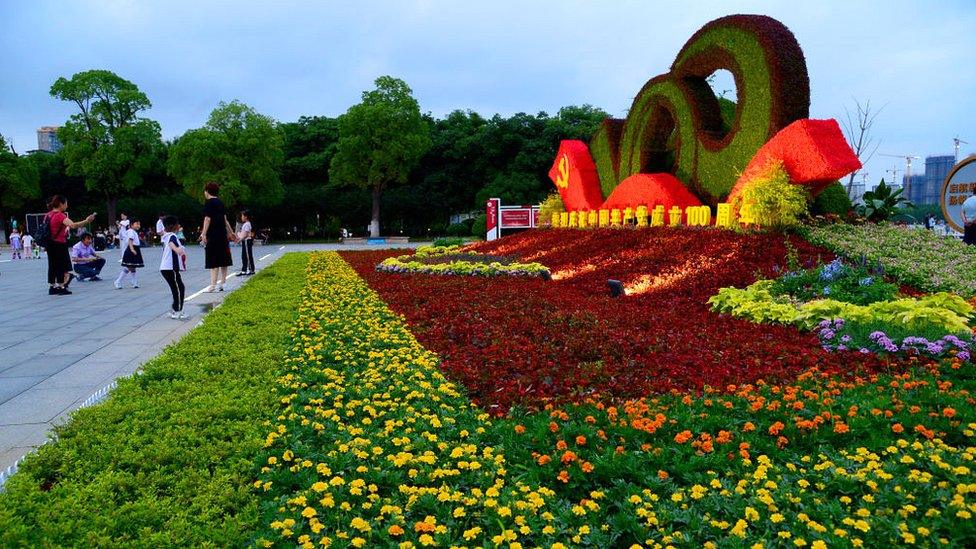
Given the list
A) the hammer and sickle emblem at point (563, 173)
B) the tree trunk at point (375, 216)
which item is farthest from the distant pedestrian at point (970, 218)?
the tree trunk at point (375, 216)

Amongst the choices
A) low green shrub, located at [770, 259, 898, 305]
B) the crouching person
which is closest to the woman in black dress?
the crouching person

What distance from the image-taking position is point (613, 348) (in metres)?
5.48

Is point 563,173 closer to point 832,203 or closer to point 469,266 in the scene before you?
point 469,266

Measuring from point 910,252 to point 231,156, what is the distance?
3321 cm

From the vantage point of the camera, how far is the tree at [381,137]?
118ft

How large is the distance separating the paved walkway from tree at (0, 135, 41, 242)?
32266 millimetres

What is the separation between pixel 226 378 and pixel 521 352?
98.0 inches

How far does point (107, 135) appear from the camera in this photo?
124 ft

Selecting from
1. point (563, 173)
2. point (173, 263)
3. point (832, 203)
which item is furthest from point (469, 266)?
point (563, 173)

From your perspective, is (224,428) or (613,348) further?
(613,348)

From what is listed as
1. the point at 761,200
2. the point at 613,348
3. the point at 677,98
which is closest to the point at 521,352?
the point at 613,348

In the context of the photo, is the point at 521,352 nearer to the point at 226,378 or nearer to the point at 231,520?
the point at 226,378

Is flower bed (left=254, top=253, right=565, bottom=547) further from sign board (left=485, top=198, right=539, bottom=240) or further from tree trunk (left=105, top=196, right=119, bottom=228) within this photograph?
tree trunk (left=105, top=196, right=119, bottom=228)

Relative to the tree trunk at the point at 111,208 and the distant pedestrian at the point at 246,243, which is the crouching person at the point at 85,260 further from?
the tree trunk at the point at 111,208
